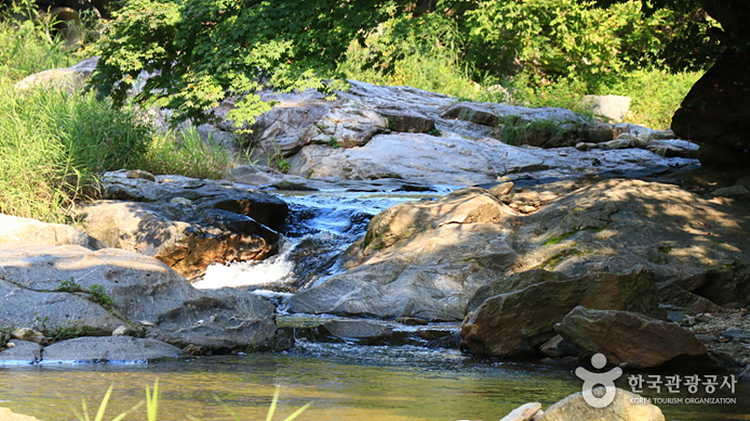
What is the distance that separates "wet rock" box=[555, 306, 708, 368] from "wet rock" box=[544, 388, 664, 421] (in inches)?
73.3

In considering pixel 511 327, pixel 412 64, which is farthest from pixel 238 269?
pixel 412 64

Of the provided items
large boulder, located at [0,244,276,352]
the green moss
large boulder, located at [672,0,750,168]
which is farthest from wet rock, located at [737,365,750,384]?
large boulder, located at [672,0,750,168]

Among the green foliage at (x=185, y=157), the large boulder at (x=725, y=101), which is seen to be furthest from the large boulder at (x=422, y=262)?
the green foliage at (x=185, y=157)

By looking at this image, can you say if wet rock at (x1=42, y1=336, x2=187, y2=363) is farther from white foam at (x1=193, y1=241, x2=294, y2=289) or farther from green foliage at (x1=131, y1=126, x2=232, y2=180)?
green foliage at (x1=131, y1=126, x2=232, y2=180)

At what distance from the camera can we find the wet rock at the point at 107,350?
14.9ft

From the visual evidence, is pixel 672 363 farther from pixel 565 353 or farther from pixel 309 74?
pixel 309 74

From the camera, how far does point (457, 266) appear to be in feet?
23.7

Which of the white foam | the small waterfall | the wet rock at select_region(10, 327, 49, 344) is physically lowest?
the white foam

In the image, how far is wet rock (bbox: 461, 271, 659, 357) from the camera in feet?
16.9

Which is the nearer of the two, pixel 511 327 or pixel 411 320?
pixel 511 327

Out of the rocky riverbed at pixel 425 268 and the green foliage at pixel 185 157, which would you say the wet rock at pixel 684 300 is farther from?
the green foliage at pixel 185 157

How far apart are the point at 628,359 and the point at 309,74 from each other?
388 cm

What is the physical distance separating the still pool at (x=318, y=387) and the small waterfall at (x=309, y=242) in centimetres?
358

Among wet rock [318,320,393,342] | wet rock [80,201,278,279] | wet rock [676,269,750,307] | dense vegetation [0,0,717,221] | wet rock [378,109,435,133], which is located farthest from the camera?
wet rock [378,109,435,133]
